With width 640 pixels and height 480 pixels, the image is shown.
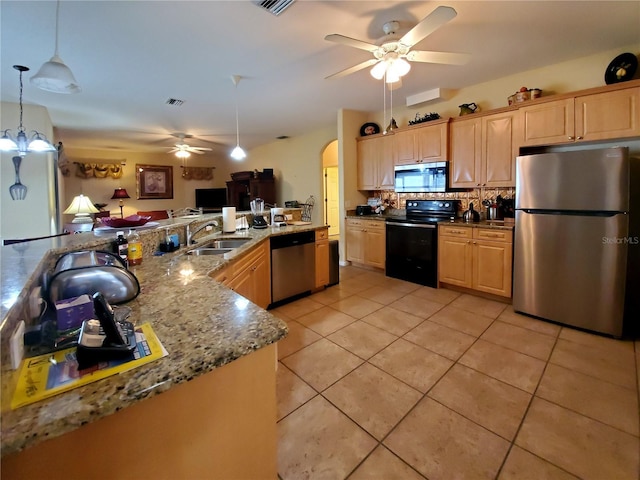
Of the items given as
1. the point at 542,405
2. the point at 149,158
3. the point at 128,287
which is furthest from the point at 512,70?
the point at 149,158

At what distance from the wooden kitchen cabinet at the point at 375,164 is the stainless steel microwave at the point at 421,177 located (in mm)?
200

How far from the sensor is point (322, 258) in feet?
12.8

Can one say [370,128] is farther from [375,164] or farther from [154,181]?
[154,181]

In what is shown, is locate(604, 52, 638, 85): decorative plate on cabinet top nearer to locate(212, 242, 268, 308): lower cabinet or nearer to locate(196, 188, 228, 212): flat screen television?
locate(212, 242, 268, 308): lower cabinet

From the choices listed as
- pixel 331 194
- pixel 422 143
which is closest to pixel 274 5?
pixel 422 143

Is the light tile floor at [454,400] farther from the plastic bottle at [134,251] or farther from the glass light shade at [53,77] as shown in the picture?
the glass light shade at [53,77]

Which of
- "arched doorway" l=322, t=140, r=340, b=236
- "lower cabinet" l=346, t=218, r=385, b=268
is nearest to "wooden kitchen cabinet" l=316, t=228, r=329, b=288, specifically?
"lower cabinet" l=346, t=218, r=385, b=268

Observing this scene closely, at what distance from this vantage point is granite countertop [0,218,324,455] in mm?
605

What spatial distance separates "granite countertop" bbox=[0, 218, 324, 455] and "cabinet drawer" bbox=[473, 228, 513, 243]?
10.1ft

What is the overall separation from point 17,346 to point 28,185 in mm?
4859

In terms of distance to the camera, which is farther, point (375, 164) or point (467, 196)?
point (375, 164)

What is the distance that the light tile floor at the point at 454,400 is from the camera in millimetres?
1445

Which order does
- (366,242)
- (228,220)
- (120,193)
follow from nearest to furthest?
(228,220), (366,242), (120,193)

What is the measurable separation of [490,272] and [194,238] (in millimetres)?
3269
